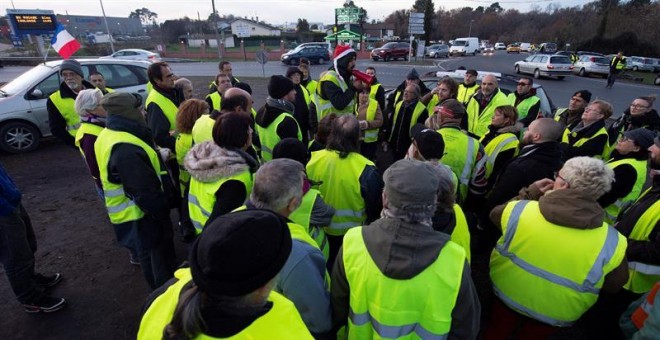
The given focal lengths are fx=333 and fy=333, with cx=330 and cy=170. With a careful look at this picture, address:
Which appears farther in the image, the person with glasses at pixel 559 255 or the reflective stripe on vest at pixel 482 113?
the reflective stripe on vest at pixel 482 113

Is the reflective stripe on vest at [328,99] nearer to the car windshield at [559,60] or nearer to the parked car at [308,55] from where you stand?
the car windshield at [559,60]

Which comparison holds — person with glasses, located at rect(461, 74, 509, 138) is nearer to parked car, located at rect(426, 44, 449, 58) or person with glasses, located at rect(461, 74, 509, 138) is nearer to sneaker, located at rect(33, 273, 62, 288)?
sneaker, located at rect(33, 273, 62, 288)

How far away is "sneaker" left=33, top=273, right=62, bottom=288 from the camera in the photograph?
346 cm

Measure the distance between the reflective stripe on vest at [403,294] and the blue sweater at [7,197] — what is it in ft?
9.46

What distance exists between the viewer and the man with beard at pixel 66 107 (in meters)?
4.75

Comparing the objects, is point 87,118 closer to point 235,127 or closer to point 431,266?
point 235,127

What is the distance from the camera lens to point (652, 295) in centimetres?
194

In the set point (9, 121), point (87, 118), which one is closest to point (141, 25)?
point (9, 121)

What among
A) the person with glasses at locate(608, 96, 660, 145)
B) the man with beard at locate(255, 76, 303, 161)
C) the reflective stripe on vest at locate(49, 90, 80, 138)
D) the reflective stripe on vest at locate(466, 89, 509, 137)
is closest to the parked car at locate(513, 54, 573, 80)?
the person with glasses at locate(608, 96, 660, 145)

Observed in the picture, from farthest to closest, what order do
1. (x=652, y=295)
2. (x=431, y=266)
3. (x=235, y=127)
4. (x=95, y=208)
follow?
(x=95, y=208)
(x=235, y=127)
(x=652, y=295)
(x=431, y=266)

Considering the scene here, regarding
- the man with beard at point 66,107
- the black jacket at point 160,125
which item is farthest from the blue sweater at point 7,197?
the man with beard at point 66,107

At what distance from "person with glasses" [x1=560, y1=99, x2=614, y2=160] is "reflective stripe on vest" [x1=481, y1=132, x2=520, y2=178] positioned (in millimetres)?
802

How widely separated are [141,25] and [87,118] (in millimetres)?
94824

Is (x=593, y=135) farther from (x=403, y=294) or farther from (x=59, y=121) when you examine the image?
(x=59, y=121)
